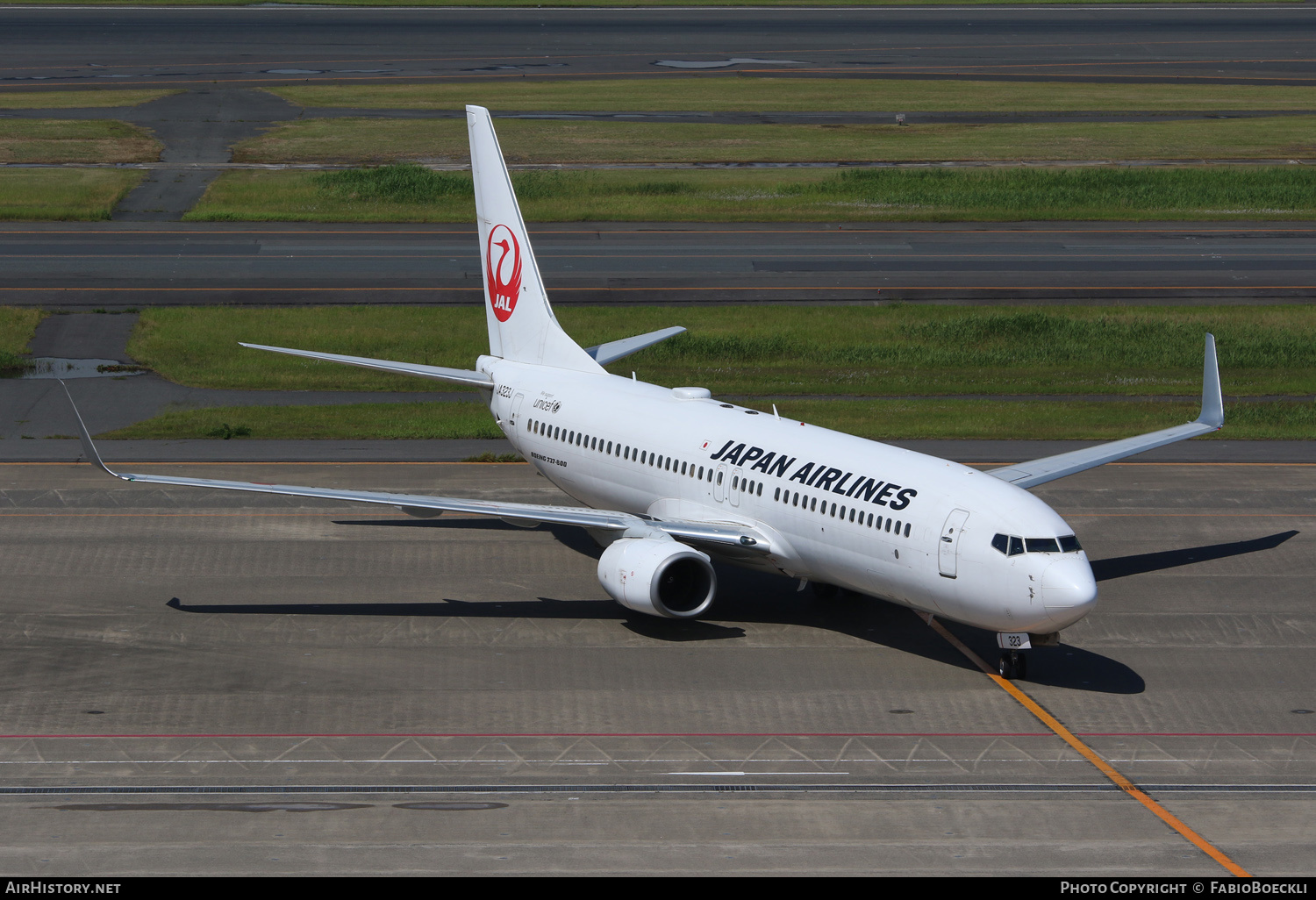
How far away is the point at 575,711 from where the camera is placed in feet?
93.6

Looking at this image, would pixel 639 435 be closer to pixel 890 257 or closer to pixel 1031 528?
pixel 1031 528

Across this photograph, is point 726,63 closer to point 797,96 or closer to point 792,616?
point 797,96

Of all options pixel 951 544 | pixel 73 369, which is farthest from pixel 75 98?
pixel 951 544

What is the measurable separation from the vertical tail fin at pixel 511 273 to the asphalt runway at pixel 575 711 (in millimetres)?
4888

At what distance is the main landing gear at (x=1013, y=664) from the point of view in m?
29.9

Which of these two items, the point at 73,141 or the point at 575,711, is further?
the point at 73,141

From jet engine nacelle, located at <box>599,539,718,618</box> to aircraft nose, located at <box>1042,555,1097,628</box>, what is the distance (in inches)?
289

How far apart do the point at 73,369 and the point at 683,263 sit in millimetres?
27083

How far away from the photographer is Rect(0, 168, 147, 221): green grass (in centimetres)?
7594

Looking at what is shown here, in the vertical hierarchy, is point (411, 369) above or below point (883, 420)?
above

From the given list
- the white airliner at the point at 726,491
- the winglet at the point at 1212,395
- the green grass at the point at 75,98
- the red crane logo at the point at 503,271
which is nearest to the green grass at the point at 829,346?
the red crane logo at the point at 503,271

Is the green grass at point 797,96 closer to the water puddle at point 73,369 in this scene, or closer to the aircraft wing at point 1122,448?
the water puddle at point 73,369

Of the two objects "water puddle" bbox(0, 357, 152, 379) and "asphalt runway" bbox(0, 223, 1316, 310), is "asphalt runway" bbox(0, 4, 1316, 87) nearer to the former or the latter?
"asphalt runway" bbox(0, 223, 1316, 310)

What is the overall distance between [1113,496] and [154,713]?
27.5 meters
